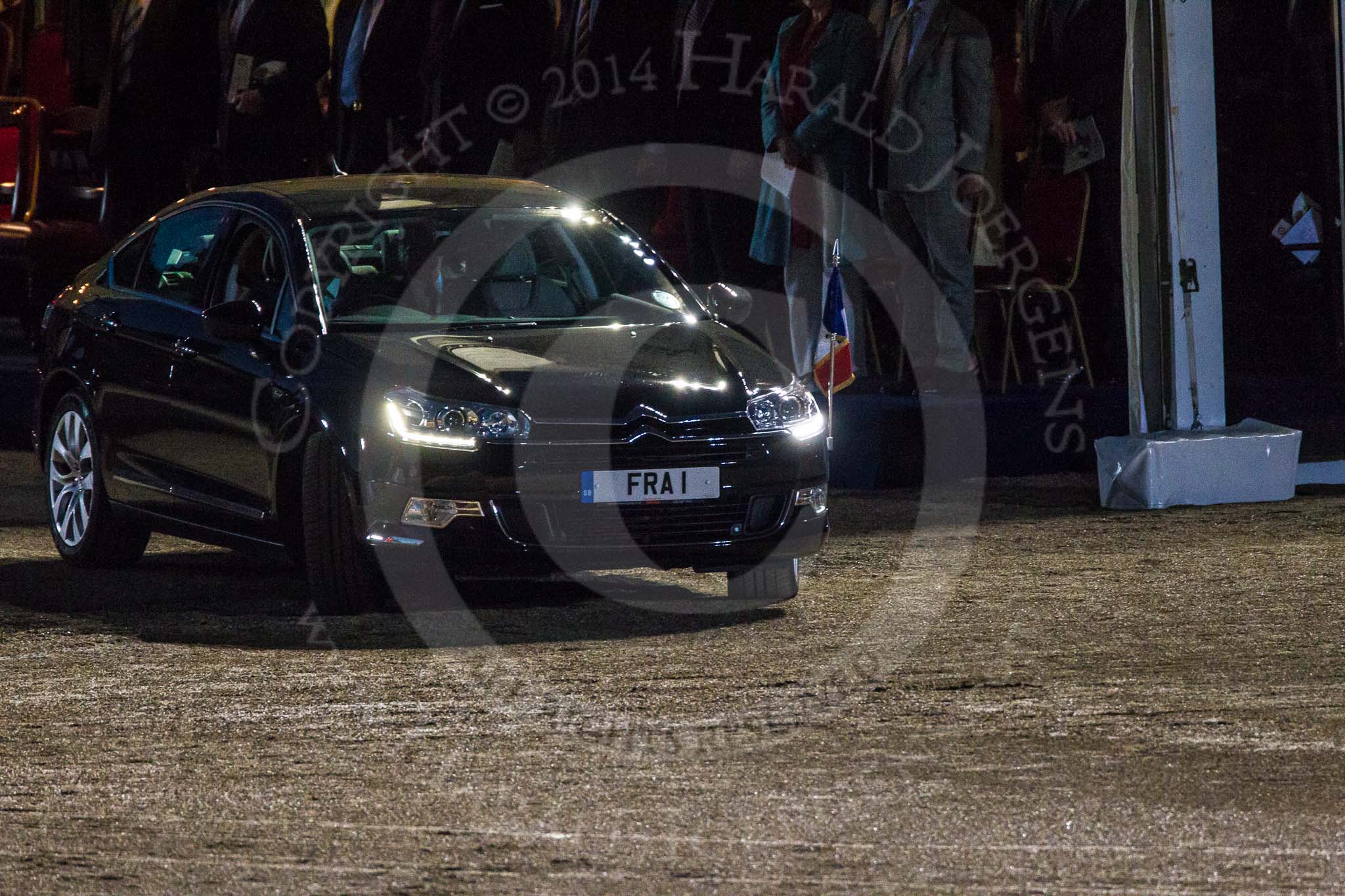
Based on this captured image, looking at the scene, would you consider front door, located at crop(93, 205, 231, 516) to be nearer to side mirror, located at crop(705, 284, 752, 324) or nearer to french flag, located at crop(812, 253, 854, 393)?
side mirror, located at crop(705, 284, 752, 324)

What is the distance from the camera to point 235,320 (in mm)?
8297

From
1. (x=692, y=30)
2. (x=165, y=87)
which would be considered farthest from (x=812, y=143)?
(x=165, y=87)

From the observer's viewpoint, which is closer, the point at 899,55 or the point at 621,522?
the point at 621,522

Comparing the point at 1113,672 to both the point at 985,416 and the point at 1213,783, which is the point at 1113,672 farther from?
the point at 985,416

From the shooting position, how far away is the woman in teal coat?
12.1 m

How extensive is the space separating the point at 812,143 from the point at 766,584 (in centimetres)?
441

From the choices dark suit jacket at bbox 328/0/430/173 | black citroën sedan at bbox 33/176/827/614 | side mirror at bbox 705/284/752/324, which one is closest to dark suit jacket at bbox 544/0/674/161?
dark suit jacket at bbox 328/0/430/173

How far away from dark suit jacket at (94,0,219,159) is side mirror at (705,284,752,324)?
6313 mm

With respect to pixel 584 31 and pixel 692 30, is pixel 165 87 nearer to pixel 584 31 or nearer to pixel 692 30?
pixel 584 31

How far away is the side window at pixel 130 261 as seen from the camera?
31.2 ft

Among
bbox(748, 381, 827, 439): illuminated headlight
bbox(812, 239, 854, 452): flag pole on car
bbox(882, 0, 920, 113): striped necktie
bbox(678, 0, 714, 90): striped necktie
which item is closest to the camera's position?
bbox(748, 381, 827, 439): illuminated headlight

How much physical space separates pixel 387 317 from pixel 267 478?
709 millimetres

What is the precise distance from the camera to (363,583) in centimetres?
789

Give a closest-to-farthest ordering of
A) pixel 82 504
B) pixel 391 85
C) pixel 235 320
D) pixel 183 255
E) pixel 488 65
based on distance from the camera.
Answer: pixel 235 320 < pixel 183 255 < pixel 82 504 < pixel 488 65 < pixel 391 85
